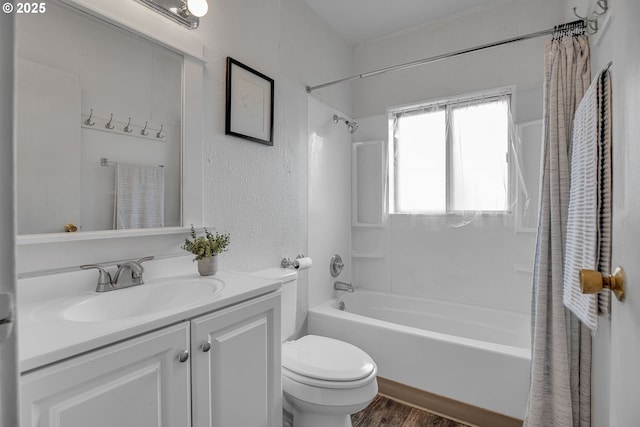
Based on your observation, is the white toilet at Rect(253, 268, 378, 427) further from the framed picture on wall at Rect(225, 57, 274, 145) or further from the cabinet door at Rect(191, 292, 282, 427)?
the framed picture on wall at Rect(225, 57, 274, 145)

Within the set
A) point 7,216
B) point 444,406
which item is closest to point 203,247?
point 7,216

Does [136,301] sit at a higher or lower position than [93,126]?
lower

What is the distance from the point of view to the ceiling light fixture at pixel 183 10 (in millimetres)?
1296

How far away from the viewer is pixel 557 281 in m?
1.38

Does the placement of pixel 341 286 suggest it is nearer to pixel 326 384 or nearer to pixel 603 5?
pixel 326 384

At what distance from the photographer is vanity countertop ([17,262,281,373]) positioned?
66 centimetres

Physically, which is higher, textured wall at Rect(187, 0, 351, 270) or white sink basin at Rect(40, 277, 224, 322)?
textured wall at Rect(187, 0, 351, 270)

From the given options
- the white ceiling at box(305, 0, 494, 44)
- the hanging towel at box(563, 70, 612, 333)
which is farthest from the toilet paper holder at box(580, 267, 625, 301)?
the white ceiling at box(305, 0, 494, 44)

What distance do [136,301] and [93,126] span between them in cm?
65

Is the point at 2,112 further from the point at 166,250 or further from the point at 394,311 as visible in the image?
the point at 394,311

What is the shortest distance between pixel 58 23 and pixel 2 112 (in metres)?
1.05

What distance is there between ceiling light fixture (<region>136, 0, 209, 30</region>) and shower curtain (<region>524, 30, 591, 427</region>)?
5.34 feet

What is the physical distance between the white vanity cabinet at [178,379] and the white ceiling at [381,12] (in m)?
2.21

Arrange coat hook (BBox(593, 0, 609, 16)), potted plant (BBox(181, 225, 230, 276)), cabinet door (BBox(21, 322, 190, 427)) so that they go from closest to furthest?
cabinet door (BBox(21, 322, 190, 427))
coat hook (BBox(593, 0, 609, 16))
potted plant (BBox(181, 225, 230, 276))
